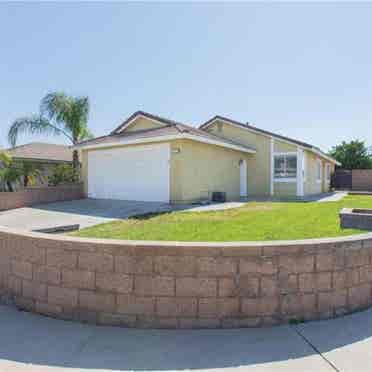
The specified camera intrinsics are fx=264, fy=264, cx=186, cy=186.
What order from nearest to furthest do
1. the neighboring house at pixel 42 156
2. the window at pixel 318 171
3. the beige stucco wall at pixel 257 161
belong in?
the beige stucco wall at pixel 257 161 → the neighboring house at pixel 42 156 → the window at pixel 318 171

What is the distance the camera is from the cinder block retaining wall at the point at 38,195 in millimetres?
11781

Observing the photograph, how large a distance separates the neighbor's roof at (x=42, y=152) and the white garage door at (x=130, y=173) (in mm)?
4365

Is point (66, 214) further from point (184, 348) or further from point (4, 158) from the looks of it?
point (184, 348)

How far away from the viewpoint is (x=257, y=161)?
16.9m

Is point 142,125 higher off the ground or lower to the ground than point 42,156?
higher

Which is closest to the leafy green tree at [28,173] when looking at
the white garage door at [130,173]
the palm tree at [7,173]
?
the palm tree at [7,173]

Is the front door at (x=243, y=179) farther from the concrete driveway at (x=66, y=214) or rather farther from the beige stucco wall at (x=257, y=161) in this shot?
the concrete driveway at (x=66, y=214)

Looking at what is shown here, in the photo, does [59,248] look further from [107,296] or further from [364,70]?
[364,70]

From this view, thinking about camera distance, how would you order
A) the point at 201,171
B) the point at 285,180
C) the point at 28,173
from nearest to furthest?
1. the point at 201,171
2. the point at 28,173
3. the point at 285,180

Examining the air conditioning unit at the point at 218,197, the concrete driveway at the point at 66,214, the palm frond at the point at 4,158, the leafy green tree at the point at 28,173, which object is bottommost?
the concrete driveway at the point at 66,214

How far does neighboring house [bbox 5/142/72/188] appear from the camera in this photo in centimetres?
1738

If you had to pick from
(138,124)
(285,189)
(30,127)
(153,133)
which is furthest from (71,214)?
(285,189)

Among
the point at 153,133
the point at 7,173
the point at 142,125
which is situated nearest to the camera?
the point at 153,133

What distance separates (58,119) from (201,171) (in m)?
10.1
